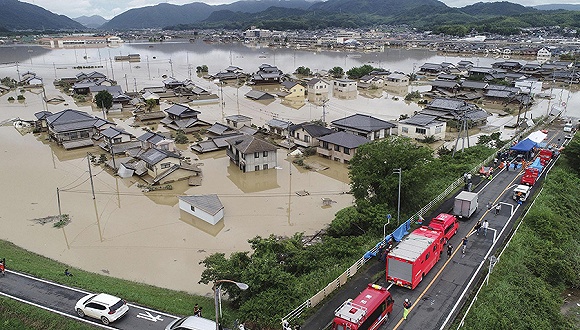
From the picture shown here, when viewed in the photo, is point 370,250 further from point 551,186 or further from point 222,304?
point 551,186

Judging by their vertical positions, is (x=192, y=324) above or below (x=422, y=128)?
above

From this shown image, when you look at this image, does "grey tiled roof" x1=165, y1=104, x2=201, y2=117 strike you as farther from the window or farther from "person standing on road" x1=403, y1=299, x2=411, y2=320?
"person standing on road" x1=403, y1=299, x2=411, y2=320

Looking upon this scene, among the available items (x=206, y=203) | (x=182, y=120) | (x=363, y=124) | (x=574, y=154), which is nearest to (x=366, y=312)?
(x=206, y=203)

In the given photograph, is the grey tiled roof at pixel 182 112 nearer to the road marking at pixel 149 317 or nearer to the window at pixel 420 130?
the window at pixel 420 130

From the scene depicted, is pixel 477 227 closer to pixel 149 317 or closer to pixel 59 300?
pixel 149 317

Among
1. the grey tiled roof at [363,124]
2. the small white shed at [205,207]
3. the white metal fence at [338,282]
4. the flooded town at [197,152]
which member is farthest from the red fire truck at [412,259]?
the grey tiled roof at [363,124]

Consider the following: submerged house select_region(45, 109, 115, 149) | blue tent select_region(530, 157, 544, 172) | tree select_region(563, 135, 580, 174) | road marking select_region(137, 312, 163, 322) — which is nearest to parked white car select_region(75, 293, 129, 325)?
road marking select_region(137, 312, 163, 322)

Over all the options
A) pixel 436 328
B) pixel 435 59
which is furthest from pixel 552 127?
pixel 435 59
